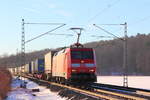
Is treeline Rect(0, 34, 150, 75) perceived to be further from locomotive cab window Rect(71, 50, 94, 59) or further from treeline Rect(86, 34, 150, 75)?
locomotive cab window Rect(71, 50, 94, 59)

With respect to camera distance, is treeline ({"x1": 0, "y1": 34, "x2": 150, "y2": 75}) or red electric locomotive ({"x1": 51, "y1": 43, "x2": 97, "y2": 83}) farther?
treeline ({"x1": 0, "y1": 34, "x2": 150, "y2": 75})

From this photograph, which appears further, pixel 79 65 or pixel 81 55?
pixel 81 55

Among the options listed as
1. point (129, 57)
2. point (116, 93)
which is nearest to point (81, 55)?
point (116, 93)

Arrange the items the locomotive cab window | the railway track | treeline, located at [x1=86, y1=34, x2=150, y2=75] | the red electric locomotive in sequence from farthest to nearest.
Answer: treeline, located at [x1=86, y1=34, x2=150, y2=75] < the locomotive cab window < the red electric locomotive < the railway track

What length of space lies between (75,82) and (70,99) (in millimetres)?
8132

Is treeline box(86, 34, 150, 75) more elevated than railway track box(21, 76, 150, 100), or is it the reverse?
treeline box(86, 34, 150, 75)

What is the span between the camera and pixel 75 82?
27438mm

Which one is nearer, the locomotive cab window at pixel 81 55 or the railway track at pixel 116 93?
the railway track at pixel 116 93

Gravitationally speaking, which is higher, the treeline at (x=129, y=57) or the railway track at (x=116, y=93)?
the treeline at (x=129, y=57)

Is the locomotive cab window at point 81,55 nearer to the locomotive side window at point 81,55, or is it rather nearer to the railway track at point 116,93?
the locomotive side window at point 81,55

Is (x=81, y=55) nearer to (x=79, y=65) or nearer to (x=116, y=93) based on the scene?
(x=79, y=65)

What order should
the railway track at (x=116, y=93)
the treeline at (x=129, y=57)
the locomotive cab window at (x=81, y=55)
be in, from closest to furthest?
the railway track at (x=116, y=93), the locomotive cab window at (x=81, y=55), the treeline at (x=129, y=57)

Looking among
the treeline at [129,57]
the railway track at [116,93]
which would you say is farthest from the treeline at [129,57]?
the railway track at [116,93]

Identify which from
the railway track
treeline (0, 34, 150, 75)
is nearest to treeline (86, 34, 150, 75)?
treeline (0, 34, 150, 75)
